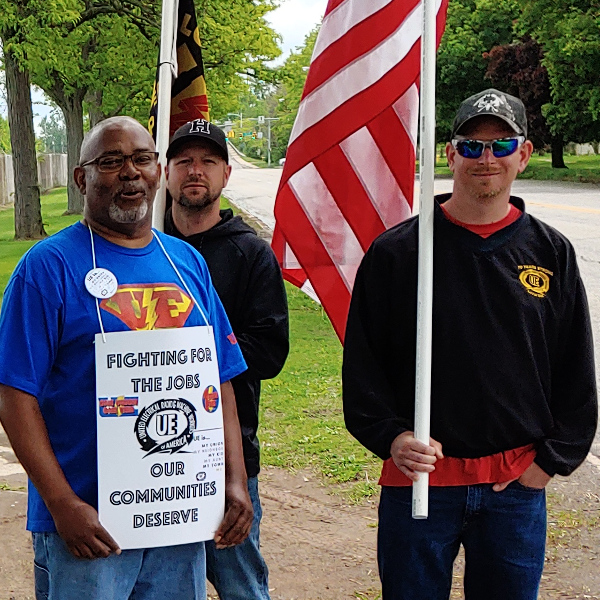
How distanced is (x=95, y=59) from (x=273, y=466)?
55.4 ft

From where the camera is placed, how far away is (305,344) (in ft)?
32.3

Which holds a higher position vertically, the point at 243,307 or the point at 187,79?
the point at 187,79

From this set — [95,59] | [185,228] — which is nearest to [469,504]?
[185,228]

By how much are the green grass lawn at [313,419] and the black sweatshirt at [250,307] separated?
2.52 meters

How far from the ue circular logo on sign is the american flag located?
5.23 feet

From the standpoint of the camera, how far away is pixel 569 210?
21328mm

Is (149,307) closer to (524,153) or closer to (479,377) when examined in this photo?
(479,377)

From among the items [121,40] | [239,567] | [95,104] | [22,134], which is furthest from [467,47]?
[239,567]

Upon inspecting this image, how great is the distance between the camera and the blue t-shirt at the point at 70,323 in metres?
2.33

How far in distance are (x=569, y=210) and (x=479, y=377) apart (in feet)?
64.2

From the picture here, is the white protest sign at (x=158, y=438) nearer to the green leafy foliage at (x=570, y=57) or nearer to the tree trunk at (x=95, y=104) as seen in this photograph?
the tree trunk at (x=95, y=104)

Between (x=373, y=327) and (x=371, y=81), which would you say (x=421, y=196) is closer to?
(x=373, y=327)

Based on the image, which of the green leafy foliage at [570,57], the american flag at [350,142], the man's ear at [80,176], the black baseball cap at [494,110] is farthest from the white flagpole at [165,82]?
the green leafy foliage at [570,57]

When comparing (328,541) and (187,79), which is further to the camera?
(328,541)
